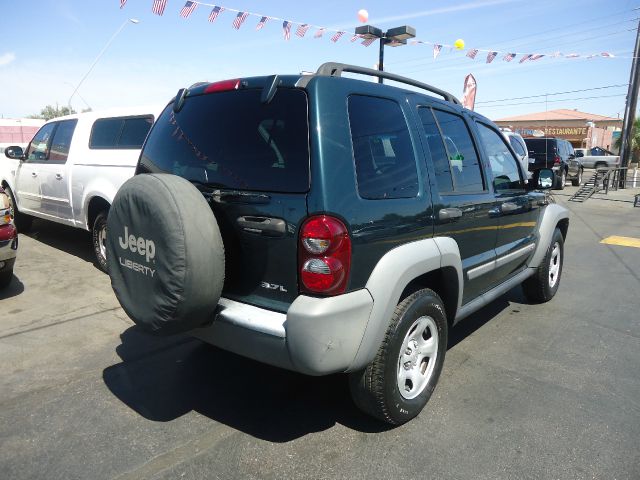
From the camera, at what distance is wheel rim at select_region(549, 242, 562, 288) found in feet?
16.9

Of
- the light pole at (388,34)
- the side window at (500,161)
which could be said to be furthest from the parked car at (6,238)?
the light pole at (388,34)

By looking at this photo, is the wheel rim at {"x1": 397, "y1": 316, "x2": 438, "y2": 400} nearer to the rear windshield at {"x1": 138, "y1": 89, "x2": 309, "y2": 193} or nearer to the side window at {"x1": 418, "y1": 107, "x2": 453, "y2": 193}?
the side window at {"x1": 418, "y1": 107, "x2": 453, "y2": 193}

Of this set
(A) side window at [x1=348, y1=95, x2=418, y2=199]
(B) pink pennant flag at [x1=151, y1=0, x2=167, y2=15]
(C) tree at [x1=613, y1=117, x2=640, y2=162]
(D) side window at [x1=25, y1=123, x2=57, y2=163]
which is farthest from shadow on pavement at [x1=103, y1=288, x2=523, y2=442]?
(C) tree at [x1=613, y1=117, x2=640, y2=162]

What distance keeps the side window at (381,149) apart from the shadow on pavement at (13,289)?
430 cm

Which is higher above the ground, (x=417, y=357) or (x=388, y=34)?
(x=388, y=34)

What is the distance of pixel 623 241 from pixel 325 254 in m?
8.64

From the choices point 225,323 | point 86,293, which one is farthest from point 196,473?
point 86,293

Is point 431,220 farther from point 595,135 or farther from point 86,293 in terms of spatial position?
point 595,135

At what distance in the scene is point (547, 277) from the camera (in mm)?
4953

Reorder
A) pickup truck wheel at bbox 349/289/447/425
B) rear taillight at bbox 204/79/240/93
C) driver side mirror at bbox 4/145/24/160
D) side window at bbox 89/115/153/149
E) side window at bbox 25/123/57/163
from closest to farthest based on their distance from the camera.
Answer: pickup truck wheel at bbox 349/289/447/425 → rear taillight at bbox 204/79/240/93 → side window at bbox 89/115/153/149 → side window at bbox 25/123/57/163 → driver side mirror at bbox 4/145/24/160

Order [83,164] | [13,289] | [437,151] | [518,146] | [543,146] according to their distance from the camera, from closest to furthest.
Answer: [437,151]
[13,289]
[83,164]
[518,146]
[543,146]

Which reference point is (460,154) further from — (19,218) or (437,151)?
(19,218)

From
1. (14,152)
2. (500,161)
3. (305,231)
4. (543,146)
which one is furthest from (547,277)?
(543,146)

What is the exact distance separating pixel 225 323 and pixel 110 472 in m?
0.90
